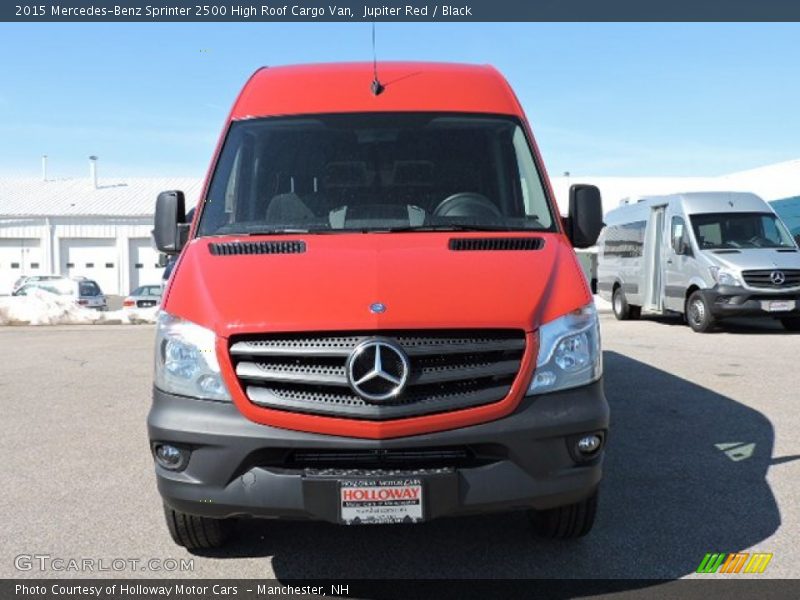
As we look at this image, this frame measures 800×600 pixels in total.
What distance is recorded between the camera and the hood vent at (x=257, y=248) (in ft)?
12.8

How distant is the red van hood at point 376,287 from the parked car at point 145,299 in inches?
812

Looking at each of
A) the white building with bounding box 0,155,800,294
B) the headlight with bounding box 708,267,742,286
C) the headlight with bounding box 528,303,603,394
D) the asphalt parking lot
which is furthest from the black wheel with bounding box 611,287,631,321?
the white building with bounding box 0,155,800,294

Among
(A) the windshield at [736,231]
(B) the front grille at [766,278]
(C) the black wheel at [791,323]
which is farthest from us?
(C) the black wheel at [791,323]

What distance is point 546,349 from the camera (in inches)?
133

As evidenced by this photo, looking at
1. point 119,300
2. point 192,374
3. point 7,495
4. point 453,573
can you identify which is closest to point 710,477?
point 453,573

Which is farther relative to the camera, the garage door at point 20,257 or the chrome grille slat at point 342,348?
the garage door at point 20,257

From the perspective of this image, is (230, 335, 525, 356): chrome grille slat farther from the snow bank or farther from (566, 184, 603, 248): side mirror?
the snow bank

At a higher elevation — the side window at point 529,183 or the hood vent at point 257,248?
the side window at point 529,183

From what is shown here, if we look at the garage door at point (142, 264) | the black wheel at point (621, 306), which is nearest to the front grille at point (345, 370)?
the black wheel at point (621, 306)

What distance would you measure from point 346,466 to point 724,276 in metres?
11.9

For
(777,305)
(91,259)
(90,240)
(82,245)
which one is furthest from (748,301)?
(82,245)

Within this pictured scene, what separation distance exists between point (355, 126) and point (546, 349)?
209 centimetres

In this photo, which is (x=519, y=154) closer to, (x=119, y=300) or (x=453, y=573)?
(x=453, y=573)

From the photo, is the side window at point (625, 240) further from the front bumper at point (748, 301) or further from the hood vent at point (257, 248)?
the hood vent at point (257, 248)
